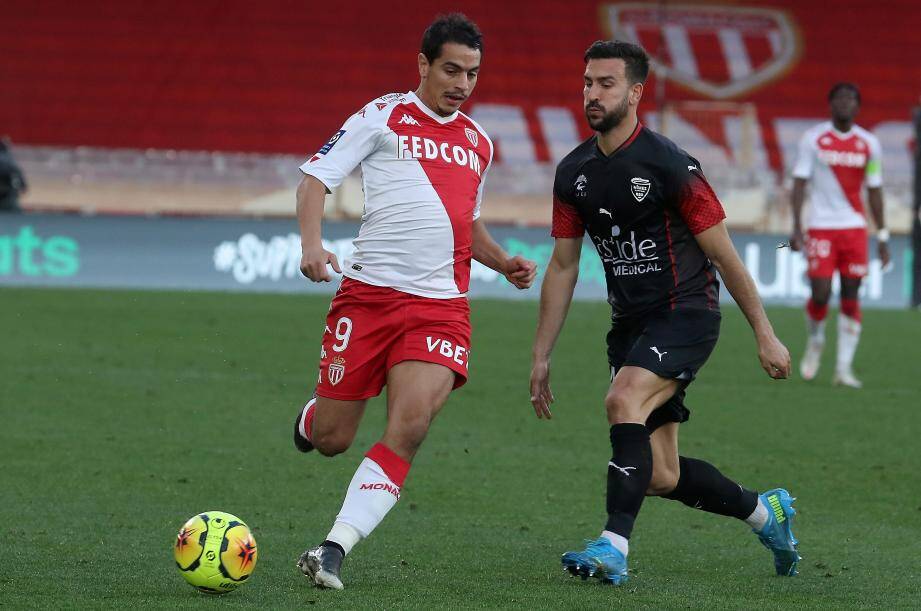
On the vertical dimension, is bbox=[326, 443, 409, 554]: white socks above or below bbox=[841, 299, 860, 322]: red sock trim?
below

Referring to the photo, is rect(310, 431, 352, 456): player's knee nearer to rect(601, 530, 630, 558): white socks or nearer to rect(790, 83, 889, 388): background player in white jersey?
rect(601, 530, 630, 558): white socks

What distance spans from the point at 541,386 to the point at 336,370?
78cm

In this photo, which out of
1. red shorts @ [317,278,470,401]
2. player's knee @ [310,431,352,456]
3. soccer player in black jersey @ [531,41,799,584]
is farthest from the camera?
player's knee @ [310,431,352,456]

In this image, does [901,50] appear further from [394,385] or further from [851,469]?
[394,385]

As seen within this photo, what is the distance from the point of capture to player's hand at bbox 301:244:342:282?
522cm

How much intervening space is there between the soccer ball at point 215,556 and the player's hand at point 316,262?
2.90ft

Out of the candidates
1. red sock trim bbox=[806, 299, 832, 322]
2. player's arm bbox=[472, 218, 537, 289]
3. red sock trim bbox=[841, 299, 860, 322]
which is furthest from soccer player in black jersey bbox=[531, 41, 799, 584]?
red sock trim bbox=[841, 299, 860, 322]

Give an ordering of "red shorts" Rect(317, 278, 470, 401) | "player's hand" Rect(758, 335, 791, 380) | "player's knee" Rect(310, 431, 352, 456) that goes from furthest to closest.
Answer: "player's knee" Rect(310, 431, 352, 456)
"red shorts" Rect(317, 278, 470, 401)
"player's hand" Rect(758, 335, 791, 380)

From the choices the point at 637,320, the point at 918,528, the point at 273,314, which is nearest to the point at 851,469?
the point at 918,528

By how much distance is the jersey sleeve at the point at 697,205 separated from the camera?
18.2ft

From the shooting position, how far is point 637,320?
582 cm

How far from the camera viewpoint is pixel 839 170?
41.8ft

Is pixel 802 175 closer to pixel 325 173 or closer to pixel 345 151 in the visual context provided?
pixel 345 151

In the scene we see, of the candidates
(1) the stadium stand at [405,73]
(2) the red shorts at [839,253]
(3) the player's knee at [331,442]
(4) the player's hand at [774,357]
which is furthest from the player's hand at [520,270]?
(1) the stadium stand at [405,73]
